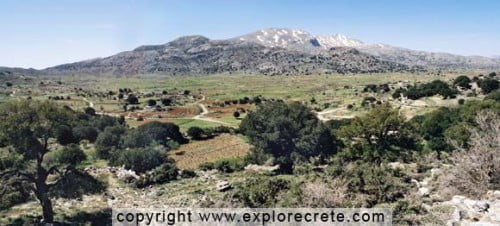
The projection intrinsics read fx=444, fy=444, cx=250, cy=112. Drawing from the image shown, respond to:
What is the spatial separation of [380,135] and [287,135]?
8.35m

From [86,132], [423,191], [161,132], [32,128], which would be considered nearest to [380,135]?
[423,191]

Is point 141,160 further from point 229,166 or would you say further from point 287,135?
point 287,135

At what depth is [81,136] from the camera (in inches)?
2296

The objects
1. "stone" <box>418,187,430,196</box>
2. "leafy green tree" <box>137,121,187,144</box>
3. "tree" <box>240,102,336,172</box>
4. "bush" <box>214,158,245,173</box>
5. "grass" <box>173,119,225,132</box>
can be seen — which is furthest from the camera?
"grass" <box>173,119,225,132</box>

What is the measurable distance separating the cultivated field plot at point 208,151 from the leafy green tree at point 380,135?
14.2 metres

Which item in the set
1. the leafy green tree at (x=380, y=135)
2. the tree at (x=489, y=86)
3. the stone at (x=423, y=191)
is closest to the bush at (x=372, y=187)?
the stone at (x=423, y=191)

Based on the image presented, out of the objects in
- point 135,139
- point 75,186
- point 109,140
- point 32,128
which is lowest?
point 109,140

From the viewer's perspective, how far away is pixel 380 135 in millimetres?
39375

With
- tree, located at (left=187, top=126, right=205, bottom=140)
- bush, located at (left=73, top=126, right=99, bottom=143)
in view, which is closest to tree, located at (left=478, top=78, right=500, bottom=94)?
tree, located at (left=187, top=126, right=205, bottom=140)

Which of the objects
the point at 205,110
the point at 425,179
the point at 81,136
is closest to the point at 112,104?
the point at 205,110

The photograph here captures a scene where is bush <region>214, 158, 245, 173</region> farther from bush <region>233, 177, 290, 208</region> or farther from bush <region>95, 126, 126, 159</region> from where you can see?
bush <region>95, 126, 126, 159</region>

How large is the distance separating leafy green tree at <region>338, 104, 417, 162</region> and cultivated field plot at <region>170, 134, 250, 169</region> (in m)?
14.2

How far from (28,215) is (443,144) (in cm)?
3402

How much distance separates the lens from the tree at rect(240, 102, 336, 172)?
1503 inches
